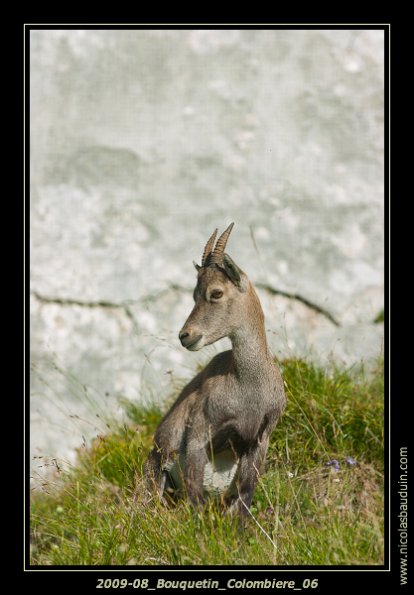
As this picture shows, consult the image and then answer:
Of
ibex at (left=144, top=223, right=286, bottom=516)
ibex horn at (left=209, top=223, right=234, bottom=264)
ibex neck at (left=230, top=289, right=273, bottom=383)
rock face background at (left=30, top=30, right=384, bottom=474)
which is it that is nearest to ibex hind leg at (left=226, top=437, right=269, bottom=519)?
ibex at (left=144, top=223, right=286, bottom=516)

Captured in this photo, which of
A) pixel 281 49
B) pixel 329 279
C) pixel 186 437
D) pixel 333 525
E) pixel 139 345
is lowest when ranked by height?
pixel 333 525

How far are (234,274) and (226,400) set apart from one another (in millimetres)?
954

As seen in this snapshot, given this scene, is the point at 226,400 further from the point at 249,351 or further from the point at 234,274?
the point at 234,274

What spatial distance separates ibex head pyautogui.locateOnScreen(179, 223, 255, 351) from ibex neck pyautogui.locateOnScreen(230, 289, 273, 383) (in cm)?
6

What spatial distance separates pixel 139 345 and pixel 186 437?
502cm

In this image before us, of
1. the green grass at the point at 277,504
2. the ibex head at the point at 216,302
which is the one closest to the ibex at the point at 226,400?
the ibex head at the point at 216,302

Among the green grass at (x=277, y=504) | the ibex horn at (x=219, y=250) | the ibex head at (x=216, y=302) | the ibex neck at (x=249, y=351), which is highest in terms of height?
the ibex horn at (x=219, y=250)

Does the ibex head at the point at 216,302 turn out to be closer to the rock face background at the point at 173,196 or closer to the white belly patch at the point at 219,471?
the white belly patch at the point at 219,471

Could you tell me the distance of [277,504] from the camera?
6.05 m

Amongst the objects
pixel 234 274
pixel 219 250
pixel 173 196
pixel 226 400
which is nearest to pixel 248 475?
pixel 226 400

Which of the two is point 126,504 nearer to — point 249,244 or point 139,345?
point 139,345

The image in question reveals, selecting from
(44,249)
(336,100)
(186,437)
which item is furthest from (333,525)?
(336,100)

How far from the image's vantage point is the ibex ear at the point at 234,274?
19.1ft

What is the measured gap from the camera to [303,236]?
37.6ft
